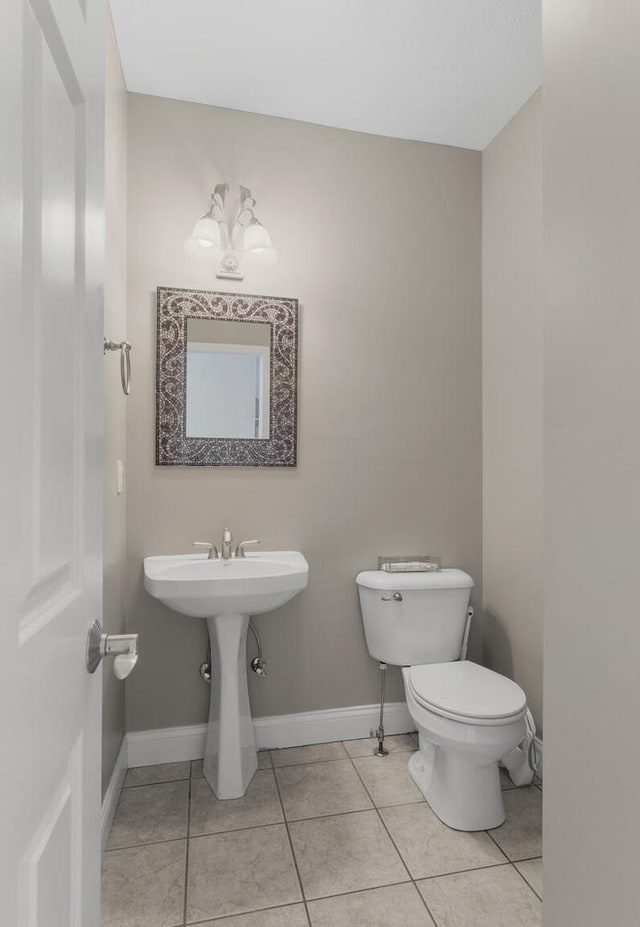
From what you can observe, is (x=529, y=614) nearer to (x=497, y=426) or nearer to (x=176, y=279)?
(x=497, y=426)

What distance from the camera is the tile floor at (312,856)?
1.41 metres

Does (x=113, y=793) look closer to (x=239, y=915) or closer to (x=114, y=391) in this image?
(x=239, y=915)

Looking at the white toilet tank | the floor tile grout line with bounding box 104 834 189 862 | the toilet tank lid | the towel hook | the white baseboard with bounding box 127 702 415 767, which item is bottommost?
the floor tile grout line with bounding box 104 834 189 862

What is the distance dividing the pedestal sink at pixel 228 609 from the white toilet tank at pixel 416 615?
0.38 metres

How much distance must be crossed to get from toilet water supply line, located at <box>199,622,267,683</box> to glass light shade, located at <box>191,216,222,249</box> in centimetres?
155

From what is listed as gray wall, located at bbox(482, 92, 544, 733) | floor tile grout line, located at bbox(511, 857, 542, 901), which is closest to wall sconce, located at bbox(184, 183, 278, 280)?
gray wall, located at bbox(482, 92, 544, 733)

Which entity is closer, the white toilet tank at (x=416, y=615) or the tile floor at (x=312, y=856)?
the tile floor at (x=312, y=856)

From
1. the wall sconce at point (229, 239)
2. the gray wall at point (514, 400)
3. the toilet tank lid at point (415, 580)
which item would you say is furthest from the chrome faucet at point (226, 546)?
the gray wall at point (514, 400)

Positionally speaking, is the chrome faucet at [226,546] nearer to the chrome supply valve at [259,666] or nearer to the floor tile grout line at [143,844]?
the chrome supply valve at [259,666]

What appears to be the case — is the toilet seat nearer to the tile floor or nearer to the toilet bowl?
the toilet bowl

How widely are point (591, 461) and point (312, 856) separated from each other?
1505mm

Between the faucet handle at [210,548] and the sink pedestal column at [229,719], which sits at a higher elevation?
the faucet handle at [210,548]

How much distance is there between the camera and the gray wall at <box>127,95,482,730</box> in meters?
2.14

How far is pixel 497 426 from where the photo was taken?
2.38 meters
